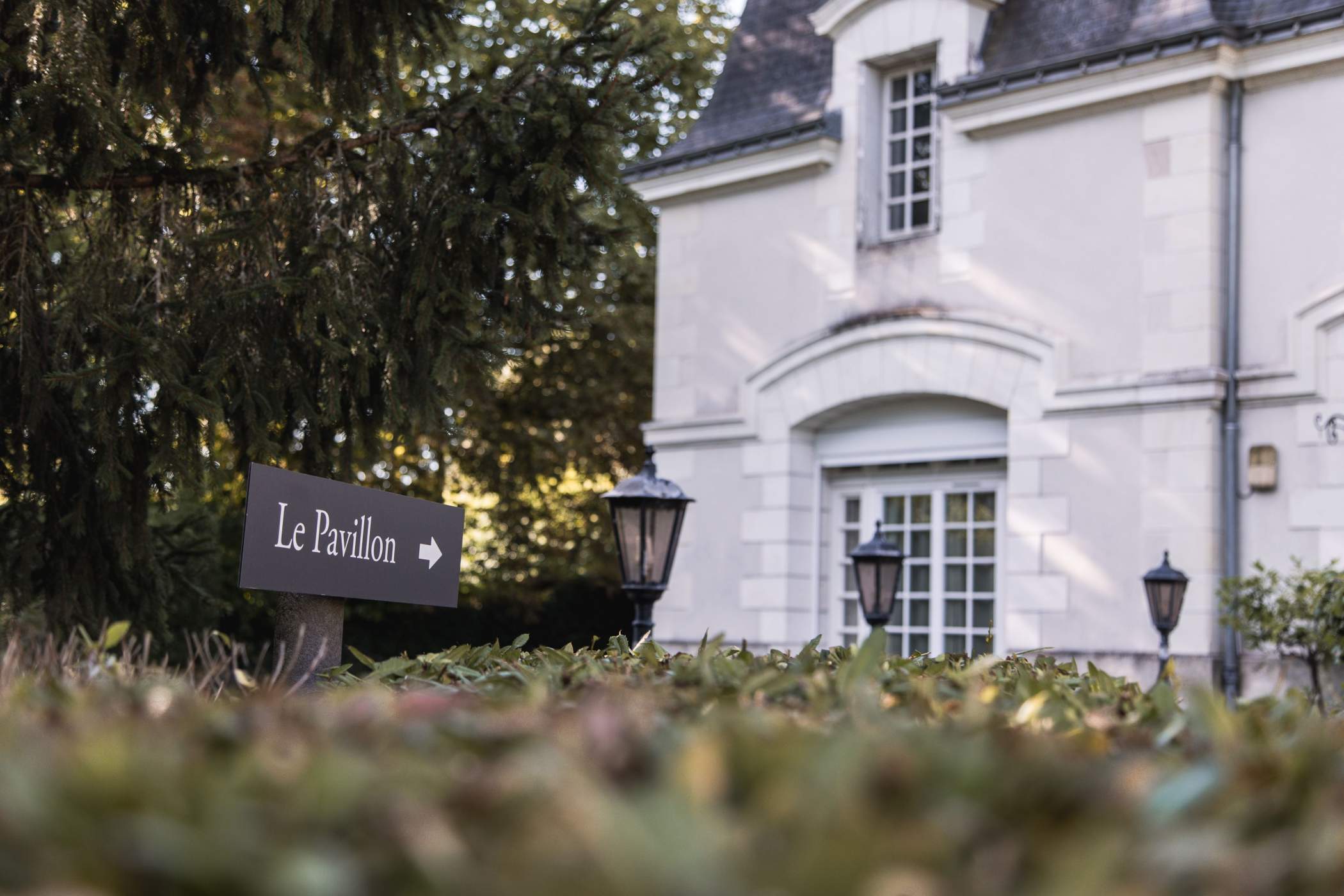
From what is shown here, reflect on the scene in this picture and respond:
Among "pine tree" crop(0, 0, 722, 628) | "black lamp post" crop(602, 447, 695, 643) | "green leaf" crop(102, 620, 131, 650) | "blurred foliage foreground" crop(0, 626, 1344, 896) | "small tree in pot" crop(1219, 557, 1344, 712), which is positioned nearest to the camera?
"blurred foliage foreground" crop(0, 626, 1344, 896)

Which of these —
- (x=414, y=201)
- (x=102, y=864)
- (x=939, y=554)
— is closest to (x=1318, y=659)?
(x=939, y=554)

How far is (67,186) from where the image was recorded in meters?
7.08

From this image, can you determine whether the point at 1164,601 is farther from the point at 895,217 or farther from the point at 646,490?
the point at 895,217

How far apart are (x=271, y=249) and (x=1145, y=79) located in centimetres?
609

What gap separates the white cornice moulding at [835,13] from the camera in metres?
12.2

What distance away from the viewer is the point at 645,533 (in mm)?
7047

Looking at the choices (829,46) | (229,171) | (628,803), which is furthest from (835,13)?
(628,803)

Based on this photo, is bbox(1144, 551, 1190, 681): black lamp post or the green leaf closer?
the green leaf

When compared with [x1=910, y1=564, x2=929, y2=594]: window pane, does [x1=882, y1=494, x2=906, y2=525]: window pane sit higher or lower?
higher

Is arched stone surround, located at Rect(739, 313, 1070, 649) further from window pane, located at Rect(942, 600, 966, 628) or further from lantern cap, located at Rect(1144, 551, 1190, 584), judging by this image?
lantern cap, located at Rect(1144, 551, 1190, 584)

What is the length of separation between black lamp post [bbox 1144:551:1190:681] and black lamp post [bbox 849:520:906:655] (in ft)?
5.17

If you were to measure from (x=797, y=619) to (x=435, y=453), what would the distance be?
7.04 metres

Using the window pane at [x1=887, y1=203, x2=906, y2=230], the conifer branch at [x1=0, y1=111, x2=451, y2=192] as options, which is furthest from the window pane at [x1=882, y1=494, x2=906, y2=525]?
the conifer branch at [x1=0, y1=111, x2=451, y2=192]

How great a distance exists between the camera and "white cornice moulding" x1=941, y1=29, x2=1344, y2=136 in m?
9.81
